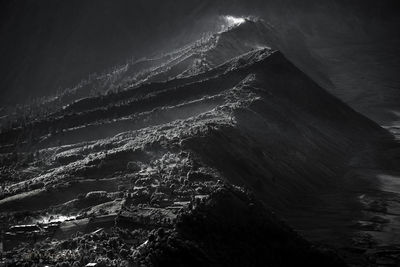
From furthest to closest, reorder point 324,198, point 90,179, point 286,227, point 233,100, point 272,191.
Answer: point 233,100, point 324,198, point 272,191, point 90,179, point 286,227

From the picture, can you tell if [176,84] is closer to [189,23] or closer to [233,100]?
[233,100]

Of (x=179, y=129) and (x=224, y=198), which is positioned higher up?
(x=179, y=129)

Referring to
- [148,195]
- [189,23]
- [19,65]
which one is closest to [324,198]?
[148,195]

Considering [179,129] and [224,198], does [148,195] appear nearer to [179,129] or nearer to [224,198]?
[224,198]

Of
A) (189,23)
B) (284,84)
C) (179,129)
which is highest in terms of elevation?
(189,23)

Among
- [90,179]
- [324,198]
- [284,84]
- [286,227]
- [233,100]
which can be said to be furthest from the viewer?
[284,84]

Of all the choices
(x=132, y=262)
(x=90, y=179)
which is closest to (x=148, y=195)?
(x=90, y=179)

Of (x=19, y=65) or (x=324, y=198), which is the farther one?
(x=19, y=65)
